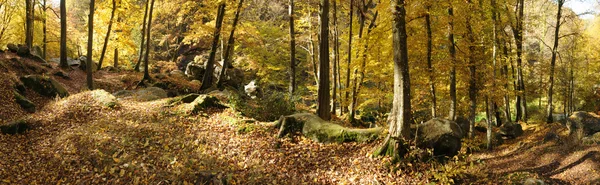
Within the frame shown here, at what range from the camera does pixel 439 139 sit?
853cm

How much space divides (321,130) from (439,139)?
3.14 meters

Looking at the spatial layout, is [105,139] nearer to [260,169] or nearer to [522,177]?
[260,169]

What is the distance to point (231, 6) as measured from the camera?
17.3 m

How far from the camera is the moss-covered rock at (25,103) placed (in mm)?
12074

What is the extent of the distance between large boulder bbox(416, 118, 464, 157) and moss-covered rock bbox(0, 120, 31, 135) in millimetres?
11341

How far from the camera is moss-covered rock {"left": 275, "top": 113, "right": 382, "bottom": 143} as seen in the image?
30.6 feet

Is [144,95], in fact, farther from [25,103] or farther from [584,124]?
[584,124]

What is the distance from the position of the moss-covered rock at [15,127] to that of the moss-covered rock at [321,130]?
7.58m

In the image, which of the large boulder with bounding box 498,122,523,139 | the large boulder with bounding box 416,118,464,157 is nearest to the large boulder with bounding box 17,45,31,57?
the large boulder with bounding box 416,118,464,157

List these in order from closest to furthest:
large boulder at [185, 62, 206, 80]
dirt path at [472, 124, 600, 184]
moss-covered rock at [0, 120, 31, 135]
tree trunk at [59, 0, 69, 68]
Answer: dirt path at [472, 124, 600, 184]
moss-covered rock at [0, 120, 31, 135]
tree trunk at [59, 0, 69, 68]
large boulder at [185, 62, 206, 80]

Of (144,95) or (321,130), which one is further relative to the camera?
(144,95)

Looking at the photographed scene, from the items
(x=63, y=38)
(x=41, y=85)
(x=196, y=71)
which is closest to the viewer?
(x=41, y=85)

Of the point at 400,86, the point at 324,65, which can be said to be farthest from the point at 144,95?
the point at 400,86

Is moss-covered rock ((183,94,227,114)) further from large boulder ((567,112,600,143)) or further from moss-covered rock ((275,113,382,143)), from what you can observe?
large boulder ((567,112,600,143))
